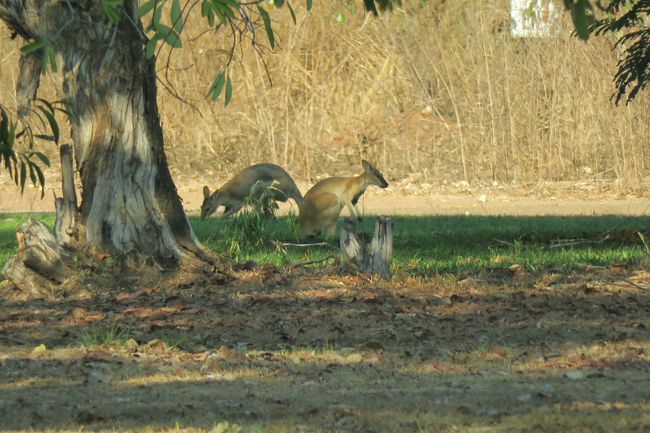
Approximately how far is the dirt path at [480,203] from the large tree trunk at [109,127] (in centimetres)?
664

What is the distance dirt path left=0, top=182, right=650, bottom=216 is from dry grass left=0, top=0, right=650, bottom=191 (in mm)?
749

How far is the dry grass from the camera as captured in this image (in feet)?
61.3

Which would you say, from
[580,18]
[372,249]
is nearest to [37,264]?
[372,249]

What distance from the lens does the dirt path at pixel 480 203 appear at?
1647 centimetres

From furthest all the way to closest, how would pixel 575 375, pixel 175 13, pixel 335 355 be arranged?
pixel 335 355 → pixel 575 375 → pixel 175 13

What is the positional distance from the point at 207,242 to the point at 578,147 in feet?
28.5

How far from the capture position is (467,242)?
1241cm

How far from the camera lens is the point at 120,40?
9.12 m

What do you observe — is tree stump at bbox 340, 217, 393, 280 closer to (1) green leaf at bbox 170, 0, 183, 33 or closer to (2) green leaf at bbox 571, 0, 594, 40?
(1) green leaf at bbox 170, 0, 183, 33

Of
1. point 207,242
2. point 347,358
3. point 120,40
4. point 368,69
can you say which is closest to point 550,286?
point 347,358

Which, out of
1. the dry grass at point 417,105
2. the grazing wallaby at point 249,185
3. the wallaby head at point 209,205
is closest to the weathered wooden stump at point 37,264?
the grazing wallaby at point 249,185

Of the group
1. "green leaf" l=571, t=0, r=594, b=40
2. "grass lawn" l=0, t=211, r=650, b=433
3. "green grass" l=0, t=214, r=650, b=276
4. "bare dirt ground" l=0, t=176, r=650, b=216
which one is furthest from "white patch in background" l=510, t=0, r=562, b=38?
"green leaf" l=571, t=0, r=594, b=40

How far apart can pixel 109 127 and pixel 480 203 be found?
30.4 ft

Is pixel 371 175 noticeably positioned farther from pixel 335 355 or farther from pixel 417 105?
pixel 335 355
